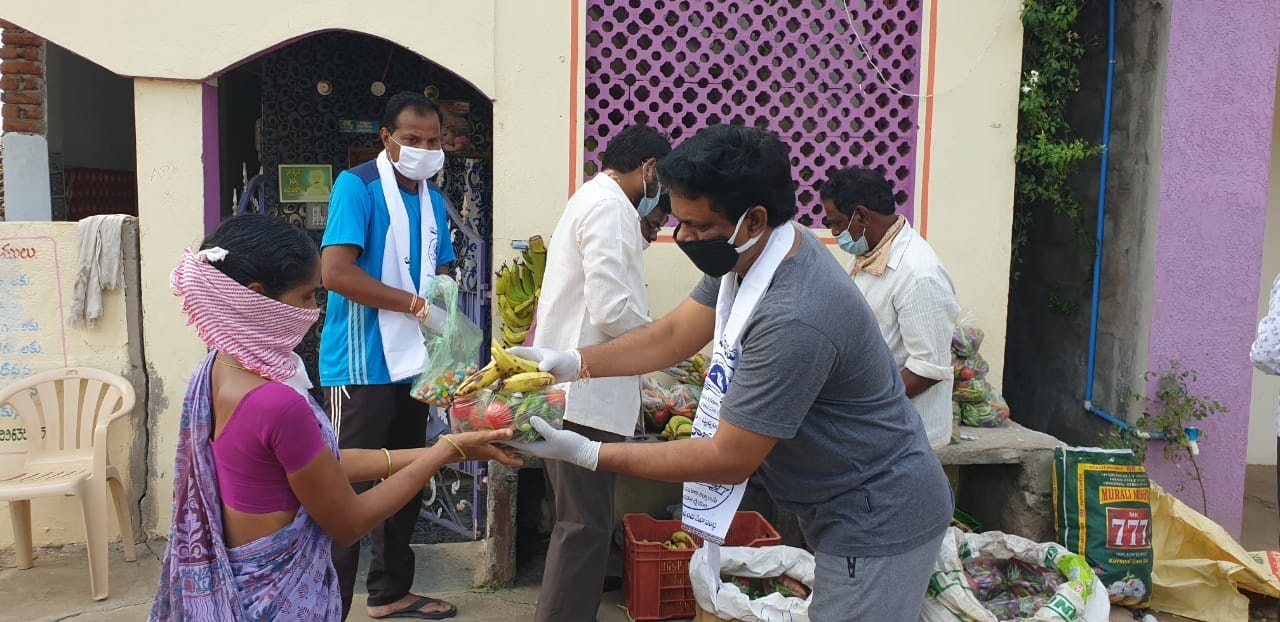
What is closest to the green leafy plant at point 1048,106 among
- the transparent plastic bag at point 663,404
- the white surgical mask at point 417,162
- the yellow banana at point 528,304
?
the transparent plastic bag at point 663,404

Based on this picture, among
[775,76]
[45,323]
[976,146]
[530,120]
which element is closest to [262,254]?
[530,120]

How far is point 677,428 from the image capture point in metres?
4.60

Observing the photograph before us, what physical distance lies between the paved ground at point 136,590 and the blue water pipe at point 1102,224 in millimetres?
1421

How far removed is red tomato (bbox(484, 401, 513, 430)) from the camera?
8.05ft

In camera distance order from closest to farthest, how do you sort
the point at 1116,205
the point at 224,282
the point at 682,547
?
the point at 224,282
the point at 682,547
the point at 1116,205

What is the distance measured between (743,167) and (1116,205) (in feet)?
13.8

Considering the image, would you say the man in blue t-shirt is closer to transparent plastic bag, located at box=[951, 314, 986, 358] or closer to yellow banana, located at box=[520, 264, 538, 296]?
yellow banana, located at box=[520, 264, 538, 296]

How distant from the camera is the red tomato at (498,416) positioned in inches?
96.7

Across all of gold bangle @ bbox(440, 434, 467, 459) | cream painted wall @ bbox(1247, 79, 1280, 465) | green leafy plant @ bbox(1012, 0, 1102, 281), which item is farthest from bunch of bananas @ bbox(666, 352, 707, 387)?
cream painted wall @ bbox(1247, 79, 1280, 465)

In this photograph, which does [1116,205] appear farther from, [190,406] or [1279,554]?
[190,406]

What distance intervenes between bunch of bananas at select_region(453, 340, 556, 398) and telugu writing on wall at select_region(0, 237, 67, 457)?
10.6ft

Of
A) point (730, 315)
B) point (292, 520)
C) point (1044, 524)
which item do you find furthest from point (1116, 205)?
point (292, 520)

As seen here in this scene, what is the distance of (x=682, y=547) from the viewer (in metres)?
4.41

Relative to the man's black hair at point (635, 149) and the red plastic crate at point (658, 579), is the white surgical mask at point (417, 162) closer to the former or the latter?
the man's black hair at point (635, 149)
